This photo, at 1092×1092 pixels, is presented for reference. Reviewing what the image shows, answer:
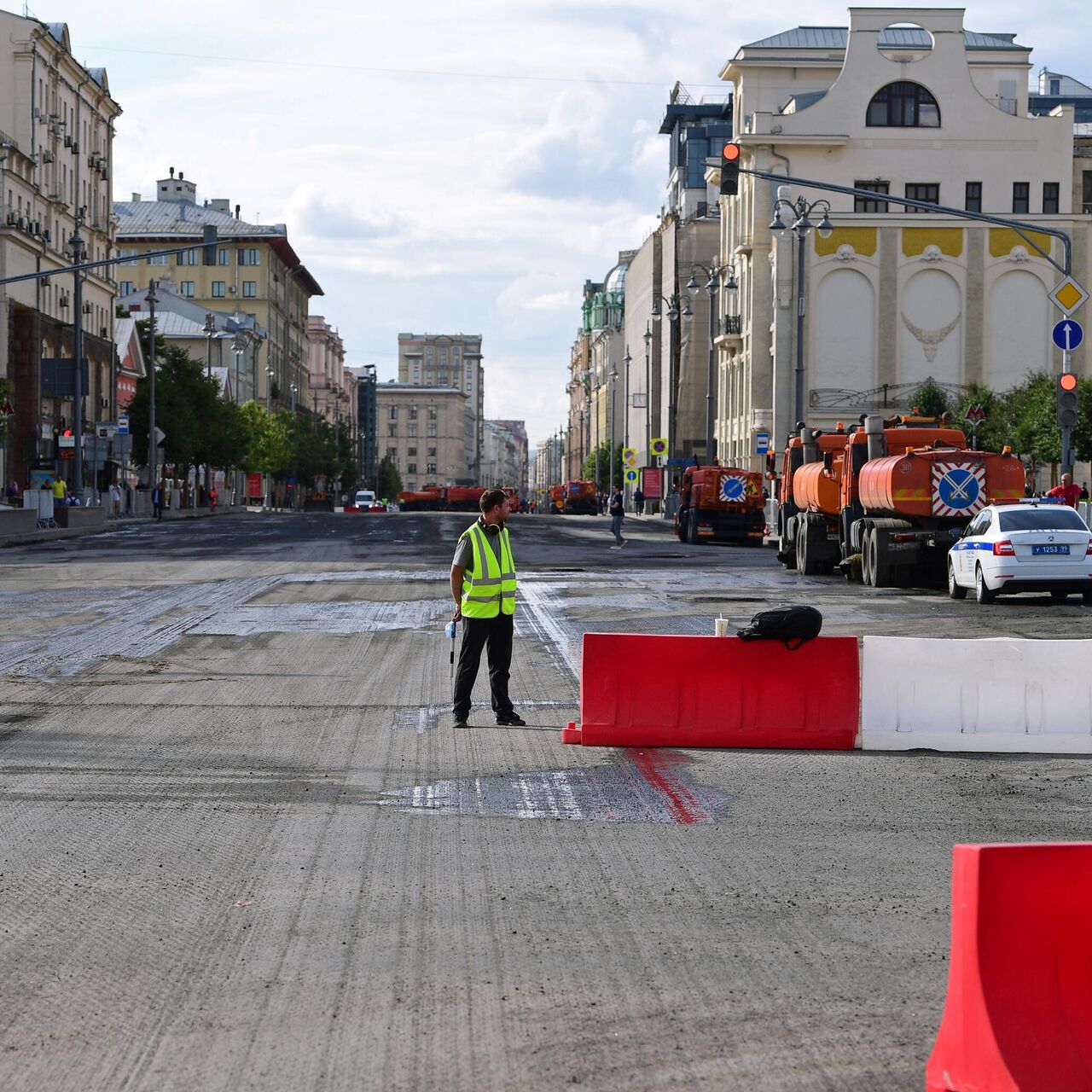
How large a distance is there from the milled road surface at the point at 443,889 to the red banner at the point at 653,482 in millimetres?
82347

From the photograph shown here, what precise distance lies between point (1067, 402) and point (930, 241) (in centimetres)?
5048

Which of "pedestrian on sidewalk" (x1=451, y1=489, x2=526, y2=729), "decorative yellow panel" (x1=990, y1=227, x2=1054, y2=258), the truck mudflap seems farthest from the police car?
"decorative yellow panel" (x1=990, y1=227, x2=1054, y2=258)

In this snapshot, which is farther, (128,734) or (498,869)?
(128,734)

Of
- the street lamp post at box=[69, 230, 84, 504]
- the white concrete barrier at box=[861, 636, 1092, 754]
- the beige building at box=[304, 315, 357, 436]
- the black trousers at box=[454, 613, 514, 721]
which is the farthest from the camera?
the beige building at box=[304, 315, 357, 436]

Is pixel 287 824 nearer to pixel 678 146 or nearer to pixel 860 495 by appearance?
pixel 860 495

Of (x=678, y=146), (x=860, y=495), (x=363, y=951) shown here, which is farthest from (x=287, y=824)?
(x=678, y=146)

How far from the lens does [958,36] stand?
78.8m

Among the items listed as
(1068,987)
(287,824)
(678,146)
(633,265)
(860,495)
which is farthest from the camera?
(633,265)

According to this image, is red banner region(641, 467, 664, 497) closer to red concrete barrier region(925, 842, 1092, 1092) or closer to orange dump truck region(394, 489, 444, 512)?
orange dump truck region(394, 489, 444, 512)

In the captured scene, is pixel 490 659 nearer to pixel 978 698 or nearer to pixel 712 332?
pixel 978 698

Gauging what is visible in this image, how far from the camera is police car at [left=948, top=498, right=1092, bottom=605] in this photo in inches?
971

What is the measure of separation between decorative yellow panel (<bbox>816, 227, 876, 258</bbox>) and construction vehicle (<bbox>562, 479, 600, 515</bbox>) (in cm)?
4267

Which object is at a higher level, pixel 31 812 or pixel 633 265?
pixel 633 265

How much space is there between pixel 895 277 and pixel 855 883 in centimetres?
7349
